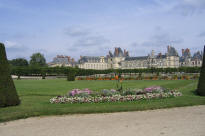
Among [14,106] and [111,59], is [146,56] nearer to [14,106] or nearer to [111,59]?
[111,59]

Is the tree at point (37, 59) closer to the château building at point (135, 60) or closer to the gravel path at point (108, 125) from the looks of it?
the château building at point (135, 60)

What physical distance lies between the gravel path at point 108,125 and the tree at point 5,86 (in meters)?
1.91

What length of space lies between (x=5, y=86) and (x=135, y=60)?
86.6 m

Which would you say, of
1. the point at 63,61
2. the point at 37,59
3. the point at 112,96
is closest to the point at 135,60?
the point at 63,61

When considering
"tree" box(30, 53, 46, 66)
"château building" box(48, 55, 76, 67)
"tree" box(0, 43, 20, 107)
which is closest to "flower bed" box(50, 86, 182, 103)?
"tree" box(0, 43, 20, 107)

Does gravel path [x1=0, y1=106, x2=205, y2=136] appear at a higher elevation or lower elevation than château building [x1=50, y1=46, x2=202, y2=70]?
lower

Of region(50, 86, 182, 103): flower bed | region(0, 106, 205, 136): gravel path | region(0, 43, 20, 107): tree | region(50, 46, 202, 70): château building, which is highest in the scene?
region(50, 46, 202, 70): château building

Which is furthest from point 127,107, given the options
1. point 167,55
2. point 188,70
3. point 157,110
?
point 167,55

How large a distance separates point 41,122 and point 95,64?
306 feet

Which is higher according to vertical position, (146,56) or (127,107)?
(146,56)

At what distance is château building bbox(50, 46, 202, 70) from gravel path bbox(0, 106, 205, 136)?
260 feet

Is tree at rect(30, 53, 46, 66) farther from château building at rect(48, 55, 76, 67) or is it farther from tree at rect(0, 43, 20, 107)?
tree at rect(0, 43, 20, 107)

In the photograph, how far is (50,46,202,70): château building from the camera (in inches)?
3214

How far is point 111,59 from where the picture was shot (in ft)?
331
